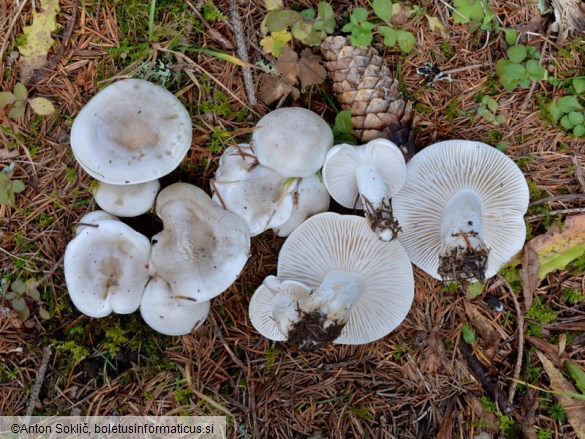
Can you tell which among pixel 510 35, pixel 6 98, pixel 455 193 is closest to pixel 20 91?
pixel 6 98

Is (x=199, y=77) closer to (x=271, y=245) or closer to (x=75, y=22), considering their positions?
(x=75, y=22)

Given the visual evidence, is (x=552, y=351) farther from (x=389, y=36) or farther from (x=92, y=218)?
(x=92, y=218)

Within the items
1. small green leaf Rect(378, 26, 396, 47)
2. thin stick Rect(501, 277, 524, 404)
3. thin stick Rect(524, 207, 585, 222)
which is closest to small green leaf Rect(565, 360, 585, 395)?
thin stick Rect(501, 277, 524, 404)

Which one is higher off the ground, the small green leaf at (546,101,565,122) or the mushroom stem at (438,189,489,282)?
the small green leaf at (546,101,565,122)

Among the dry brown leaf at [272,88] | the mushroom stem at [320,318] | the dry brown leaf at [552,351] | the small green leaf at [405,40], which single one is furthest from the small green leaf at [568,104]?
the mushroom stem at [320,318]

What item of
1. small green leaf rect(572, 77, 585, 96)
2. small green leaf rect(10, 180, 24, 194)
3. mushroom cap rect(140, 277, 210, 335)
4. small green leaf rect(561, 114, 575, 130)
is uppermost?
small green leaf rect(572, 77, 585, 96)

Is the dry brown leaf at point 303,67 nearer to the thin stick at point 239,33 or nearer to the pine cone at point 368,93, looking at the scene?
the pine cone at point 368,93

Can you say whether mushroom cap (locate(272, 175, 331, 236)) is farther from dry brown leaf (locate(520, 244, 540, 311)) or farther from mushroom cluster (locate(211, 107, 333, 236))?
dry brown leaf (locate(520, 244, 540, 311))

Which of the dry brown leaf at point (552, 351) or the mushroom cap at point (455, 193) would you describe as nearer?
the mushroom cap at point (455, 193)
